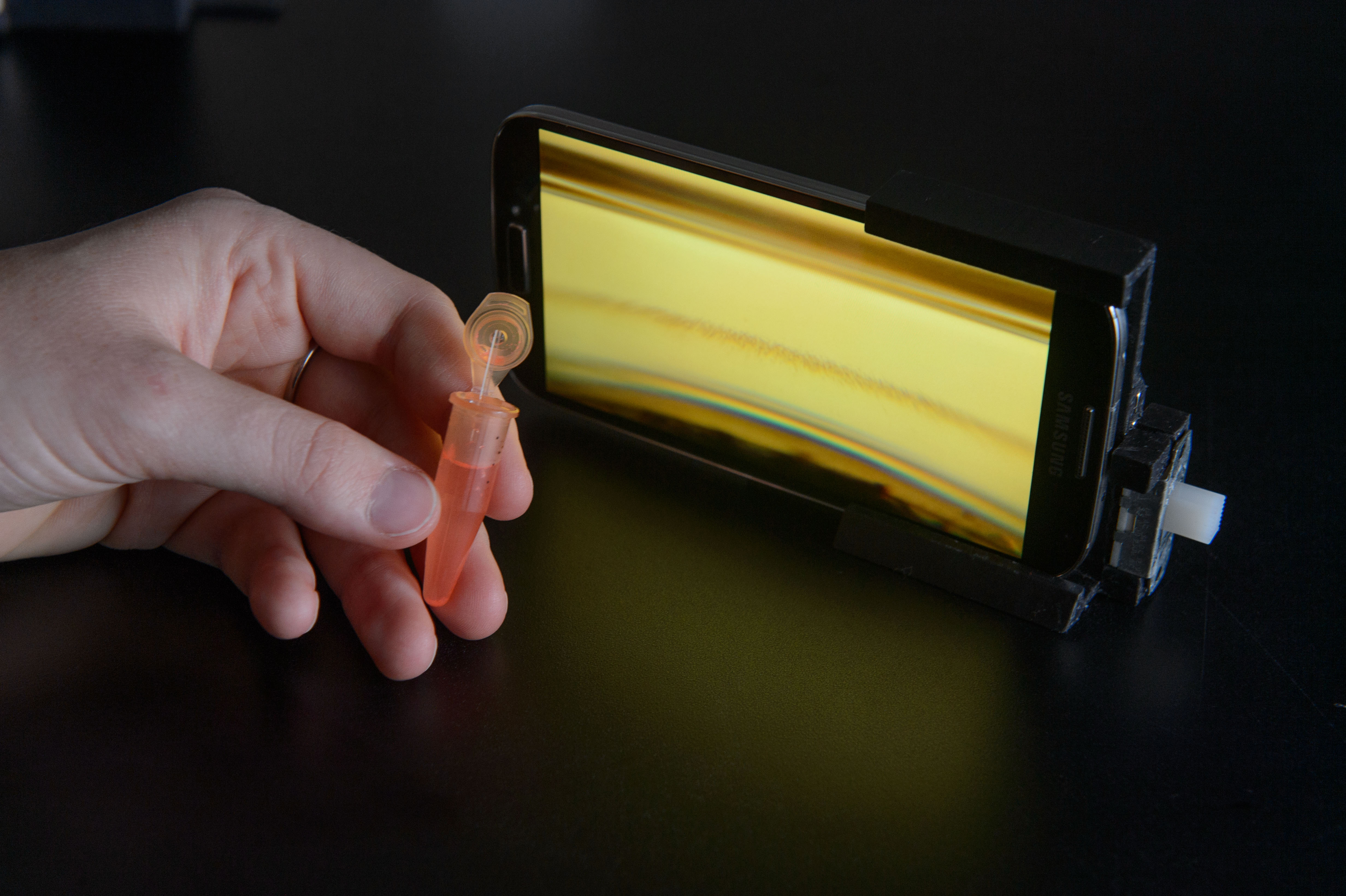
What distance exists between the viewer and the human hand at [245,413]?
1.77 feet

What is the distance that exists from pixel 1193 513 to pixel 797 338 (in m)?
0.23

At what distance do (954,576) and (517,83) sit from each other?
31.1 inches

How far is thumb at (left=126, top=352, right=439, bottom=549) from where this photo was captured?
53 centimetres

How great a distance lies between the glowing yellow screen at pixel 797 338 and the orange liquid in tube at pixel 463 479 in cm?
15

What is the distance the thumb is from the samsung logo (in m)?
0.32

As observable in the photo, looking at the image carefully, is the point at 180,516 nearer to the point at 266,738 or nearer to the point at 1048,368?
the point at 266,738

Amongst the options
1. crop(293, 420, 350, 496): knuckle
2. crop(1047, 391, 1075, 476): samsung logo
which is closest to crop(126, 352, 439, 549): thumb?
crop(293, 420, 350, 496): knuckle

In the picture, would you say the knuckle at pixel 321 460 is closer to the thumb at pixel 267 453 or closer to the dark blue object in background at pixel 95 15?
the thumb at pixel 267 453

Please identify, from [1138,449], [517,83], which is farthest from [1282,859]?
[517,83]

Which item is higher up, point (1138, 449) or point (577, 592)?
point (1138, 449)

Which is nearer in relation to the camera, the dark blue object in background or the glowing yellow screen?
the glowing yellow screen

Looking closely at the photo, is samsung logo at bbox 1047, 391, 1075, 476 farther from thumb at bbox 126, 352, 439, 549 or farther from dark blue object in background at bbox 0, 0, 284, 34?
dark blue object in background at bbox 0, 0, 284, 34

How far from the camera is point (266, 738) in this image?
1.80 ft

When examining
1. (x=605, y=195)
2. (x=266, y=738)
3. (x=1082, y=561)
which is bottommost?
(x=266, y=738)
